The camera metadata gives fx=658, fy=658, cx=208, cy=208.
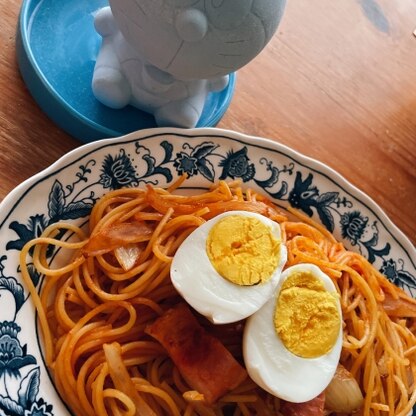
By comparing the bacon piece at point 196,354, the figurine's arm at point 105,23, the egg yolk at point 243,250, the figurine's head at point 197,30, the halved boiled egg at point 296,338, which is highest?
the figurine's head at point 197,30

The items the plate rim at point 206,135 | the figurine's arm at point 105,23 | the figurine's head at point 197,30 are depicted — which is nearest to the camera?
the figurine's head at point 197,30

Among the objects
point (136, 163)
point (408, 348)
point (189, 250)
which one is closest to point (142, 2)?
point (136, 163)

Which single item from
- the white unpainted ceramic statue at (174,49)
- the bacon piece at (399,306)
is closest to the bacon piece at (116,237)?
the white unpainted ceramic statue at (174,49)

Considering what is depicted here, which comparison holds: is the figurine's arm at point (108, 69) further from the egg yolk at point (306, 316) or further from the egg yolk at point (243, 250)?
the egg yolk at point (306, 316)

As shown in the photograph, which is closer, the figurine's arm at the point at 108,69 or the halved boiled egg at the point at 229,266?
the halved boiled egg at the point at 229,266

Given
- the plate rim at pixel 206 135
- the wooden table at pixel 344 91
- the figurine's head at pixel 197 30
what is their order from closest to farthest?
the figurine's head at pixel 197 30
the plate rim at pixel 206 135
the wooden table at pixel 344 91

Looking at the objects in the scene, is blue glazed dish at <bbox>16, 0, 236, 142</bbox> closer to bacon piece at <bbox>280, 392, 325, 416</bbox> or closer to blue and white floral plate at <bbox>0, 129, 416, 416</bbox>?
blue and white floral plate at <bbox>0, 129, 416, 416</bbox>

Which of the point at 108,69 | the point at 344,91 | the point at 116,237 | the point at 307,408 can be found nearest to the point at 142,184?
the point at 116,237

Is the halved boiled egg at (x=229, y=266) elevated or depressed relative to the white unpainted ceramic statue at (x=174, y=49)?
depressed
